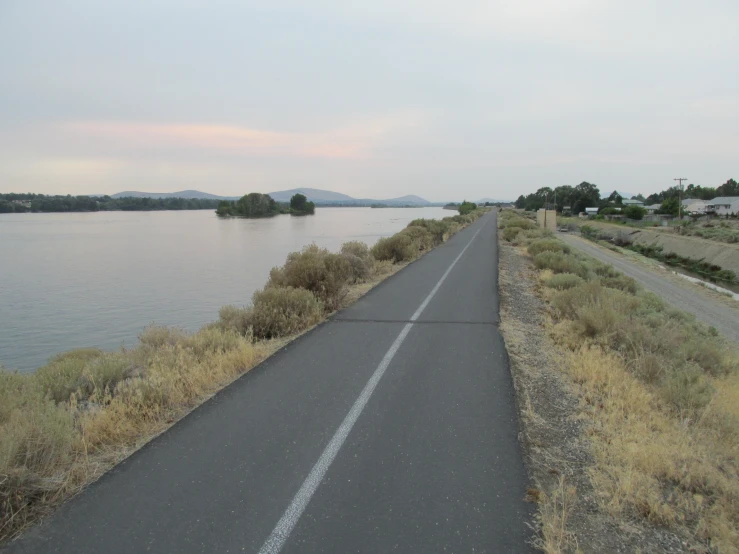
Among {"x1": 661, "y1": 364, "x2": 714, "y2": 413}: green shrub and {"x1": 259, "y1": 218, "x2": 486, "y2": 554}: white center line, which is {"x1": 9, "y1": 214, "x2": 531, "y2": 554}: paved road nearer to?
{"x1": 259, "y1": 218, "x2": 486, "y2": 554}: white center line

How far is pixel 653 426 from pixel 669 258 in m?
52.9

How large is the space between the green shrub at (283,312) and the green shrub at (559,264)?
1036 centimetres

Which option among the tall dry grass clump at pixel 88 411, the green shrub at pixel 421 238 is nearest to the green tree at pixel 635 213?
the green shrub at pixel 421 238

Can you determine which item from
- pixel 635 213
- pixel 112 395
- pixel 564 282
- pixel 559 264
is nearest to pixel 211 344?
pixel 112 395

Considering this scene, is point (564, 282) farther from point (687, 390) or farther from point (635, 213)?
point (635, 213)

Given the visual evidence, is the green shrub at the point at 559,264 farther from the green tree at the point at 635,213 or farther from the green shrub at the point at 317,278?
the green tree at the point at 635,213

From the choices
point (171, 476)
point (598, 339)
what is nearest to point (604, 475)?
point (171, 476)

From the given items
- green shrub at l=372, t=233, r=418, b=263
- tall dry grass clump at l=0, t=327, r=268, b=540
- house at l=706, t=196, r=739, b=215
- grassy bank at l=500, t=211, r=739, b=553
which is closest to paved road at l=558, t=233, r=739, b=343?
green shrub at l=372, t=233, r=418, b=263

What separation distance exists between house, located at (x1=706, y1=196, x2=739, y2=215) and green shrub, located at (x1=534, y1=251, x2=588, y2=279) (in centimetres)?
10743

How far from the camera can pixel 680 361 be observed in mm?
6449

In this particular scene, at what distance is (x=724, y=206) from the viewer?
105625 mm

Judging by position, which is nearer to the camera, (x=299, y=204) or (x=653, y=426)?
(x=653, y=426)

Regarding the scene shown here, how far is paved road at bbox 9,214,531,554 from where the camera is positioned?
300cm

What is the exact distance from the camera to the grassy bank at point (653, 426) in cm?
323
